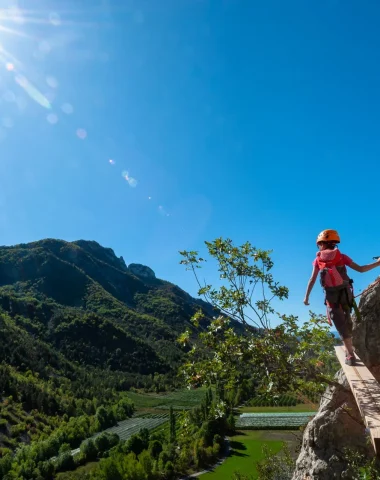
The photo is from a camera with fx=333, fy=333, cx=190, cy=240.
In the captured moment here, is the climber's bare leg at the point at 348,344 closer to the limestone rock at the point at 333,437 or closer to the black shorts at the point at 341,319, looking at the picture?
the black shorts at the point at 341,319

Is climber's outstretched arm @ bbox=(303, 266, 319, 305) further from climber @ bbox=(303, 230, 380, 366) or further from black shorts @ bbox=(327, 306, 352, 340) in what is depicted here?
black shorts @ bbox=(327, 306, 352, 340)

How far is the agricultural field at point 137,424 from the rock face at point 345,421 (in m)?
147

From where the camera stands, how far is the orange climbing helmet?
8.61 metres

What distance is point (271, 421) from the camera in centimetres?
12850

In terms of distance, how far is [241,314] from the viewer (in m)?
10.2

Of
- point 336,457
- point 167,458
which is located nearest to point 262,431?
point 167,458

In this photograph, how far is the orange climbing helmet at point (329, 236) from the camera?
28.2ft

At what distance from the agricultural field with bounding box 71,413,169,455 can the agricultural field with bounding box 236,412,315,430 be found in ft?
134

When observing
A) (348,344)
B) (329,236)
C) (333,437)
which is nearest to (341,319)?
Result: (348,344)

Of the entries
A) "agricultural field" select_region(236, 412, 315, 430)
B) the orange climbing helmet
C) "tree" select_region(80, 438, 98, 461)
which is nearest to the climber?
the orange climbing helmet

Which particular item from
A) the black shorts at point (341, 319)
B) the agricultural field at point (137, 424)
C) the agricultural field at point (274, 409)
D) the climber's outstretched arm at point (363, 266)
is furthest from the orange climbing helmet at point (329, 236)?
the agricultural field at point (274, 409)

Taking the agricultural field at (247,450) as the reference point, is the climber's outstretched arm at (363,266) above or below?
above

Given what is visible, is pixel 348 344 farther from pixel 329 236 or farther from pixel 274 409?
pixel 274 409

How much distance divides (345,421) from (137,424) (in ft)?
573
